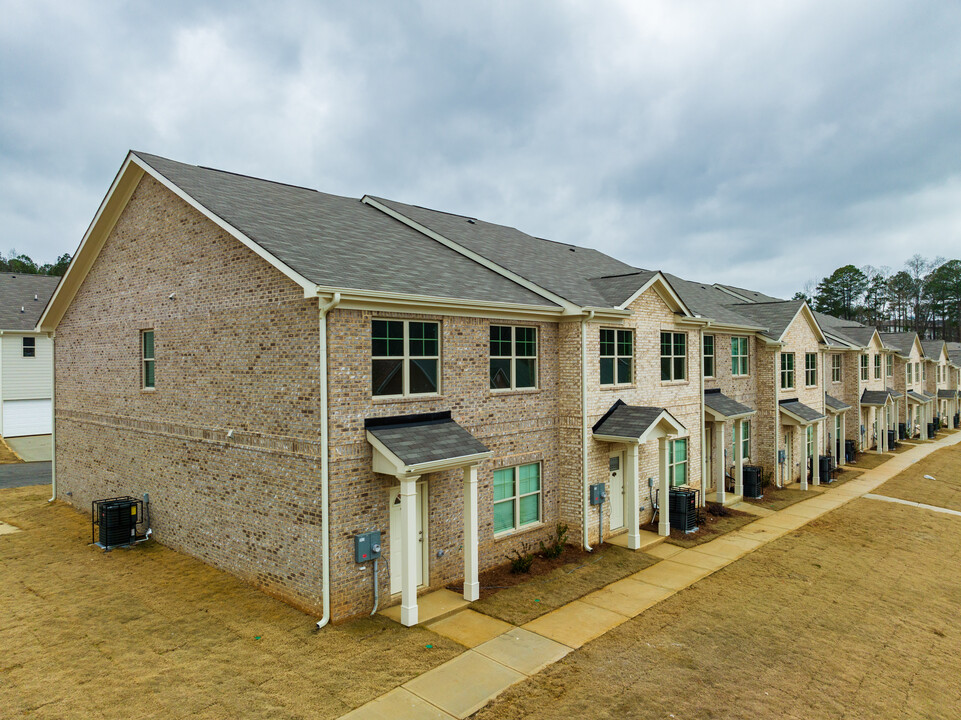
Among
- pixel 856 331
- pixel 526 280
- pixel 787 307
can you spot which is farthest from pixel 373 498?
pixel 856 331

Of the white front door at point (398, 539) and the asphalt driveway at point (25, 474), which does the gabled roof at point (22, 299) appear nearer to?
the asphalt driveway at point (25, 474)

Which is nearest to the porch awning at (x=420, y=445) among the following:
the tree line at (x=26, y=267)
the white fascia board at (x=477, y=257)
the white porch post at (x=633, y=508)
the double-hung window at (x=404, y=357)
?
the double-hung window at (x=404, y=357)

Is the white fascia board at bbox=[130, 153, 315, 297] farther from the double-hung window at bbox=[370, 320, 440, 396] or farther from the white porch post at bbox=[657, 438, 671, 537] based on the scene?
the white porch post at bbox=[657, 438, 671, 537]

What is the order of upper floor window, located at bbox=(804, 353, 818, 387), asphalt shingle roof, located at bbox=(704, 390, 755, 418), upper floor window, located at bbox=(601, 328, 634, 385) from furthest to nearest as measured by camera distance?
upper floor window, located at bbox=(804, 353, 818, 387) < asphalt shingle roof, located at bbox=(704, 390, 755, 418) < upper floor window, located at bbox=(601, 328, 634, 385)

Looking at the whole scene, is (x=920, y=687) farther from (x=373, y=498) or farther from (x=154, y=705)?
(x=154, y=705)

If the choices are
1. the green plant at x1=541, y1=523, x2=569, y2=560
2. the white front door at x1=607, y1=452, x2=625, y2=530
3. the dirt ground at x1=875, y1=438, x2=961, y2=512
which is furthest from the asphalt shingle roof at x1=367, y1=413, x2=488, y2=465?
the dirt ground at x1=875, y1=438, x2=961, y2=512

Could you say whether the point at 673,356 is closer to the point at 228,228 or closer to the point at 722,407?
the point at 722,407

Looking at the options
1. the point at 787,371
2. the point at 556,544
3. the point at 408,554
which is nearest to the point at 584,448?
the point at 556,544
